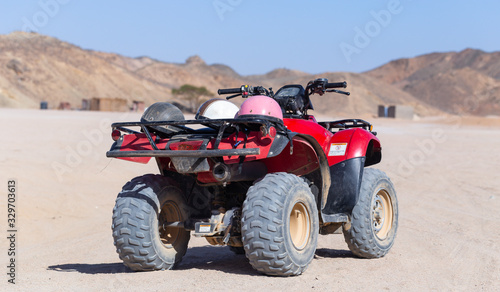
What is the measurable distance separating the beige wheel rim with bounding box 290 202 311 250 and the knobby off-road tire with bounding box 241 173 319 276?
15 centimetres

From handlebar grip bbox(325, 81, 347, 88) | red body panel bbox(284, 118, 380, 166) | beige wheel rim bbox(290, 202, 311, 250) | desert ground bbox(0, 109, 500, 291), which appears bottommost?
desert ground bbox(0, 109, 500, 291)

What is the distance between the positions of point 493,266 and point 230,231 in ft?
10.0

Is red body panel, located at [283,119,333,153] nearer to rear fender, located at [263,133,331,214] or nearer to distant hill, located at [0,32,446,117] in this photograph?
rear fender, located at [263,133,331,214]

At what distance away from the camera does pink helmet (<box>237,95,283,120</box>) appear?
19.8 ft

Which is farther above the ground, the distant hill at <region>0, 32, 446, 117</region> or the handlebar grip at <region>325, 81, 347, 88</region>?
the distant hill at <region>0, 32, 446, 117</region>

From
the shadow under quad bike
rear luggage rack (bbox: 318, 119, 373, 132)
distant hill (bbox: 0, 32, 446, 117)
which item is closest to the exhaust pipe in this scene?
the shadow under quad bike

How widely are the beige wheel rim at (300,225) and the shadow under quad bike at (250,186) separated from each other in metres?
0.01

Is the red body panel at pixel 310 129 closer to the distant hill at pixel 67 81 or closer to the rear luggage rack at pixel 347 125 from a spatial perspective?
the rear luggage rack at pixel 347 125

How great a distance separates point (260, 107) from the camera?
19.8ft

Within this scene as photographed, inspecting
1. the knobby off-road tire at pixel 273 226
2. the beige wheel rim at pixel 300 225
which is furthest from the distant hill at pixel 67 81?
the knobby off-road tire at pixel 273 226

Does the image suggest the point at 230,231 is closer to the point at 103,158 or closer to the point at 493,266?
the point at 493,266

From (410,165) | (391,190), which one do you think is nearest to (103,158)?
(410,165)

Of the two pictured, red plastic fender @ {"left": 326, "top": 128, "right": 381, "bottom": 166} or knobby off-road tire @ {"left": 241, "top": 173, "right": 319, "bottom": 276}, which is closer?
knobby off-road tire @ {"left": 241, "top": 173, "right": 319, "bottom": 276}

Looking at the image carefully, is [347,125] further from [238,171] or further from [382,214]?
[238,171]
